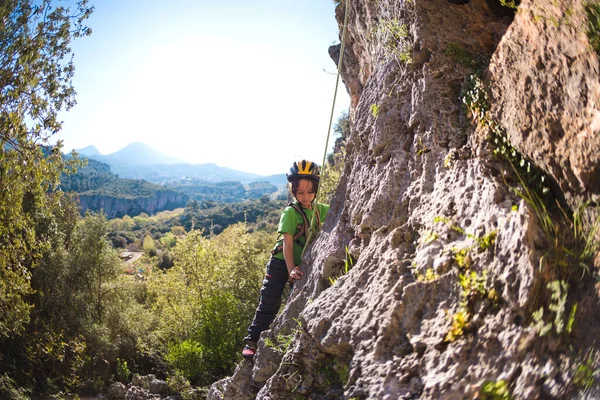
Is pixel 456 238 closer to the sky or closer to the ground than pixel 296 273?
closer to the sky

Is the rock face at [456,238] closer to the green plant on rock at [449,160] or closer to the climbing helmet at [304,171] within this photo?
the green plant on rock at [449,160]

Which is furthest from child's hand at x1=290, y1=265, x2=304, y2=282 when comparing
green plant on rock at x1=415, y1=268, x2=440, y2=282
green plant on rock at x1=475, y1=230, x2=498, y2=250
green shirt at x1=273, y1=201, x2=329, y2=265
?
green plant on rock at x1=475, y1=230, x2=498, y2=250

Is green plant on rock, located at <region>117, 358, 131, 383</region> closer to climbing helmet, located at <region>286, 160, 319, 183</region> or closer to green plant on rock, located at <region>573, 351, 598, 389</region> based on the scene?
climbing helmet, located at <region>286, 160, 319, 183</region>

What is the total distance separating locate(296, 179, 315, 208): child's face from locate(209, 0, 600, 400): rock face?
3.24ft

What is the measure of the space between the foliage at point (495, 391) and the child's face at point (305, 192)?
3.39 metres

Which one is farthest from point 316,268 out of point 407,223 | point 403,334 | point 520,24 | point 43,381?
point 43,381

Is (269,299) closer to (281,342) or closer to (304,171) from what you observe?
(281,342)

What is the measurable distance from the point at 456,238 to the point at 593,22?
146 cm

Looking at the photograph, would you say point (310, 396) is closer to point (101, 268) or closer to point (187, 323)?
point (187, 323)

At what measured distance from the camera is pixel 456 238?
2.61 meters

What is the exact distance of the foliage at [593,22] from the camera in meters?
2.10

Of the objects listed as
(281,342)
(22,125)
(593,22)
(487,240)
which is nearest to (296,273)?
(281,342)

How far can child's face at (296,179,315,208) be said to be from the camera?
5.11 meters

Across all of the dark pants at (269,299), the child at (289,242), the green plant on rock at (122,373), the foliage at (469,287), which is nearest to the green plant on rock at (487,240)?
the foliage at (469,287)
